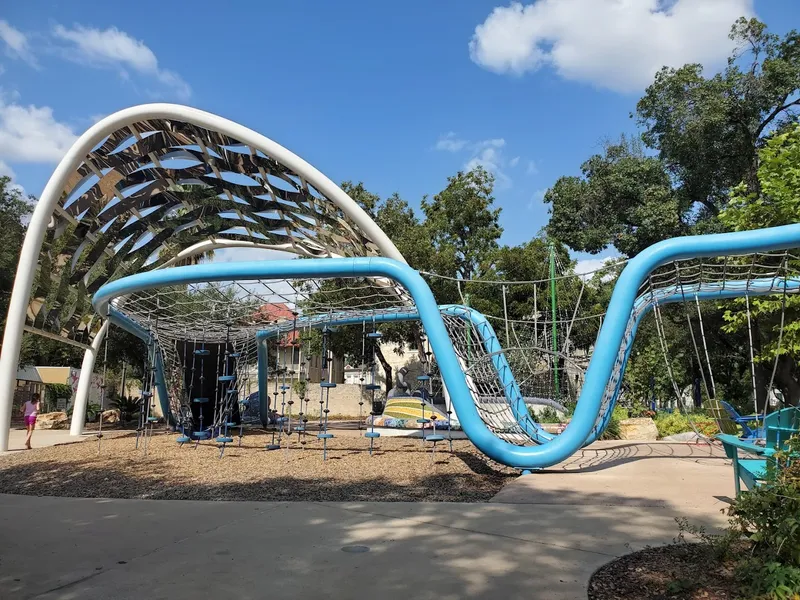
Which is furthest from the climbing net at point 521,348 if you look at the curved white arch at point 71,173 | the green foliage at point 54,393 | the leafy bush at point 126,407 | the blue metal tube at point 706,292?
the green foliage at point 54,393

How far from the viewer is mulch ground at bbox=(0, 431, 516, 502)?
800 cm

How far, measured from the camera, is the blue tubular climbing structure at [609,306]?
25.1ft

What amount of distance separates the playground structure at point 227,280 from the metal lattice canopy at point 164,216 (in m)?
0.04

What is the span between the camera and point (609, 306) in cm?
819

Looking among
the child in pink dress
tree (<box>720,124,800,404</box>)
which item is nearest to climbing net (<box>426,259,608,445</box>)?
tree (<box>720,124,800,404</box>)

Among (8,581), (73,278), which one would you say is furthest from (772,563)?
(73,278)

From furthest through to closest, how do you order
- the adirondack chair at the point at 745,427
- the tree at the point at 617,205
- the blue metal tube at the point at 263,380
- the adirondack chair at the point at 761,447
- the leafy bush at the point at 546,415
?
the tree at the point at 617,205 → the leafy bush at the point at 546,415 → the blue metal tube at the point at 263,380 → the adirondack chair at the point at 745,427 → the adirondack chair at the point at 761,447

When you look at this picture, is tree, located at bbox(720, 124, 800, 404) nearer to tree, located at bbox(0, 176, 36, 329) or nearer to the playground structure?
the playground structure

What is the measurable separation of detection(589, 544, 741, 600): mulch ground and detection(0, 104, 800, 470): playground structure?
3714 millimetres

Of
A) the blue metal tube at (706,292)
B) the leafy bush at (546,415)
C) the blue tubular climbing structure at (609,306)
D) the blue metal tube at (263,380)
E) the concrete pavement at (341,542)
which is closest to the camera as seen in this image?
the concrete pavement at (341,542)

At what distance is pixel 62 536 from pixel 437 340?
549 cm

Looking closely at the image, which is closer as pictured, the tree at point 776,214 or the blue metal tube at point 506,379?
the blue metal tube at point 506,379

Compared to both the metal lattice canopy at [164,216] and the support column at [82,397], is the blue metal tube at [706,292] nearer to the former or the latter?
the metal lattice canopy at [164,216]

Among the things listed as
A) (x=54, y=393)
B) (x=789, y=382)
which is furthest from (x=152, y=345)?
(x=789, y=382)
